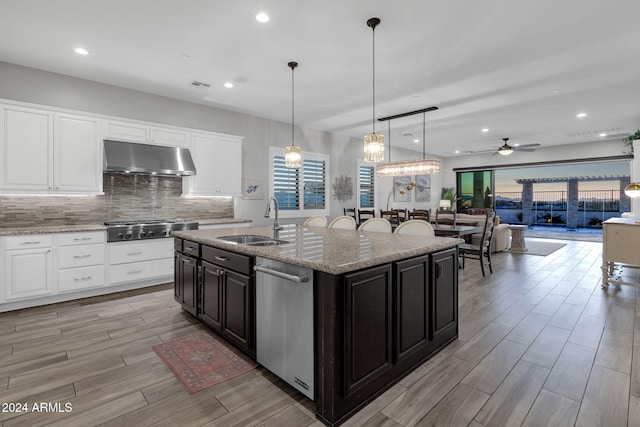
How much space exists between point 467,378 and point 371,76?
142 inches

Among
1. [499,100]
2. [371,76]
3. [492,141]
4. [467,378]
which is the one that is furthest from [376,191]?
[467,378]

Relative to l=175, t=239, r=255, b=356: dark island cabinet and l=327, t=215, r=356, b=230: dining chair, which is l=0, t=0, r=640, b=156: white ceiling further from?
l=175, t=239, r=255, b=356: dark island cabinet

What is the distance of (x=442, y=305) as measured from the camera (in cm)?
251

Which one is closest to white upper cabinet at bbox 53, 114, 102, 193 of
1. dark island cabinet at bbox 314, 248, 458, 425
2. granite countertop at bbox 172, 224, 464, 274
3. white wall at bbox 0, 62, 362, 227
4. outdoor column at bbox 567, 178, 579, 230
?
white wall at bbox 0, 62, 362, 227

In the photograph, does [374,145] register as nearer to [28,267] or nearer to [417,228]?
[417,228]

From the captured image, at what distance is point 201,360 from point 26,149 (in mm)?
3436

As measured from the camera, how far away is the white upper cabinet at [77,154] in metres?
3.91

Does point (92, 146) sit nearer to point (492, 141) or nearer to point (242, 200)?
point (242, 200)

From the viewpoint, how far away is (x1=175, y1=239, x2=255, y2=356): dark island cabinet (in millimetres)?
2279

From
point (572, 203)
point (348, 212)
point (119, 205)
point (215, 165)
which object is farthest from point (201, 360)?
point (572, 203)

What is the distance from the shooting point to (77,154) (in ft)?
13.3

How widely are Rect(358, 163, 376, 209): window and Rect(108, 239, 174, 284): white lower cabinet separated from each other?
5000 mm

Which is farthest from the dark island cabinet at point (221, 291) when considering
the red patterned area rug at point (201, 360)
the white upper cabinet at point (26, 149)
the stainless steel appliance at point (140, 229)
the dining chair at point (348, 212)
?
the dining chair at point (348, 212)

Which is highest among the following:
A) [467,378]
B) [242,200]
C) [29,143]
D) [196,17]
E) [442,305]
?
[196,17]
